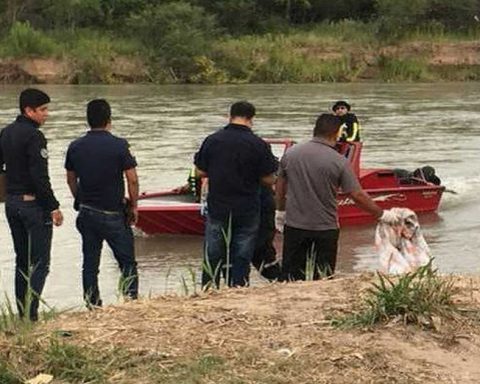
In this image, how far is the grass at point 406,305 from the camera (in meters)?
4.97

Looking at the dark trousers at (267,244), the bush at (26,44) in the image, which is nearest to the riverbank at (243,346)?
the dark trousers at (267,244)

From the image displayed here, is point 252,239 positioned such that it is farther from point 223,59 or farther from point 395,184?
point 223,59

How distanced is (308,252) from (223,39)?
49667mm

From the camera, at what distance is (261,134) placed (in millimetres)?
25609

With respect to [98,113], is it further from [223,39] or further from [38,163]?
[223,39]

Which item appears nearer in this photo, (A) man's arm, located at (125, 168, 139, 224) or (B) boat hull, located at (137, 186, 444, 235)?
(A) man's arm, located at (125, 168, 139, 224)

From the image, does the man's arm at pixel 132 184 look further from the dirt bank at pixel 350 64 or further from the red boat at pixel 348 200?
the dirt bank at pixel 350 64

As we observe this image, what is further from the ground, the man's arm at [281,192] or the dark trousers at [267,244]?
the man's arm at [281,192]

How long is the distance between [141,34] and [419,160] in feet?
119

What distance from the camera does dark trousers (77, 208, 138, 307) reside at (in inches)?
283

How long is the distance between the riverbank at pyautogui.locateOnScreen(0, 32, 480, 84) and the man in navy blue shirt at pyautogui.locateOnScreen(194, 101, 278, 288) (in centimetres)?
4289

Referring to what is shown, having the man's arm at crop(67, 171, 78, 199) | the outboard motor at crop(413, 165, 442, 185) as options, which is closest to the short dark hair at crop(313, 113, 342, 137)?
the man's arm at crop(67, 171, 78, 199)

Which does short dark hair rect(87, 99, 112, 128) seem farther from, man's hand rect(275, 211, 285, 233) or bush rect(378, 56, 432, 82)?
bush rect(378, 56, 432, 82)

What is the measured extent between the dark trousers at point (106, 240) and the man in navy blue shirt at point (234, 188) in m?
0.55
